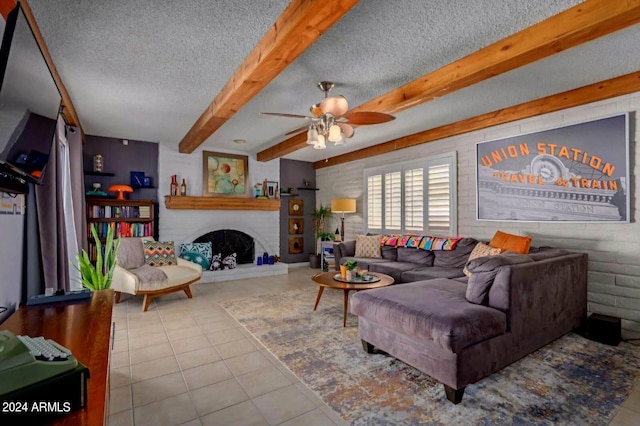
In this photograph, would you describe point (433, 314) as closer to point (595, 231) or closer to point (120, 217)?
point (595, 231)

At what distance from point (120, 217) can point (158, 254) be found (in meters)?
1.07

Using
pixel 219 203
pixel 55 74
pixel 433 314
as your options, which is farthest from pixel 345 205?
pixel 55 74

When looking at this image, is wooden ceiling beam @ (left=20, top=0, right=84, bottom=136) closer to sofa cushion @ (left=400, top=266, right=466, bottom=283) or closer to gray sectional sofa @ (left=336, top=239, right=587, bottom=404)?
gray sectional sofa @ (left=336, top=239, right=587, bottom=404)

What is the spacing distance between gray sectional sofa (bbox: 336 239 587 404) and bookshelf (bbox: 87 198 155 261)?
4.23 meters

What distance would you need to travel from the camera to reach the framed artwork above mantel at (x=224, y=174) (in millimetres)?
6078

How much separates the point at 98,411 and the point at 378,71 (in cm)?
287

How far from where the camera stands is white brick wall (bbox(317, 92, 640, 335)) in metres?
3.07

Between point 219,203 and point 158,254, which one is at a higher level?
point 219,203

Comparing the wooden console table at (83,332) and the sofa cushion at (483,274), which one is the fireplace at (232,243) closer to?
the wooden console table at (83,332)

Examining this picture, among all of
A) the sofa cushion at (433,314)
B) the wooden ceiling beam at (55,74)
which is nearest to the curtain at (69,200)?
the wooden ceiling beam at (55,74)

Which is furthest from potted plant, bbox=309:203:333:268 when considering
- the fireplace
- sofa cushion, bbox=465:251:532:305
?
sofa cushion, bbox=465:251:532:305

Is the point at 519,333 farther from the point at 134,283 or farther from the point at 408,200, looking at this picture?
the point at 134,283

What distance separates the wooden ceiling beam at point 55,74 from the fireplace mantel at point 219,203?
1849 millimetres

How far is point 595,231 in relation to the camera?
3.32 meters
